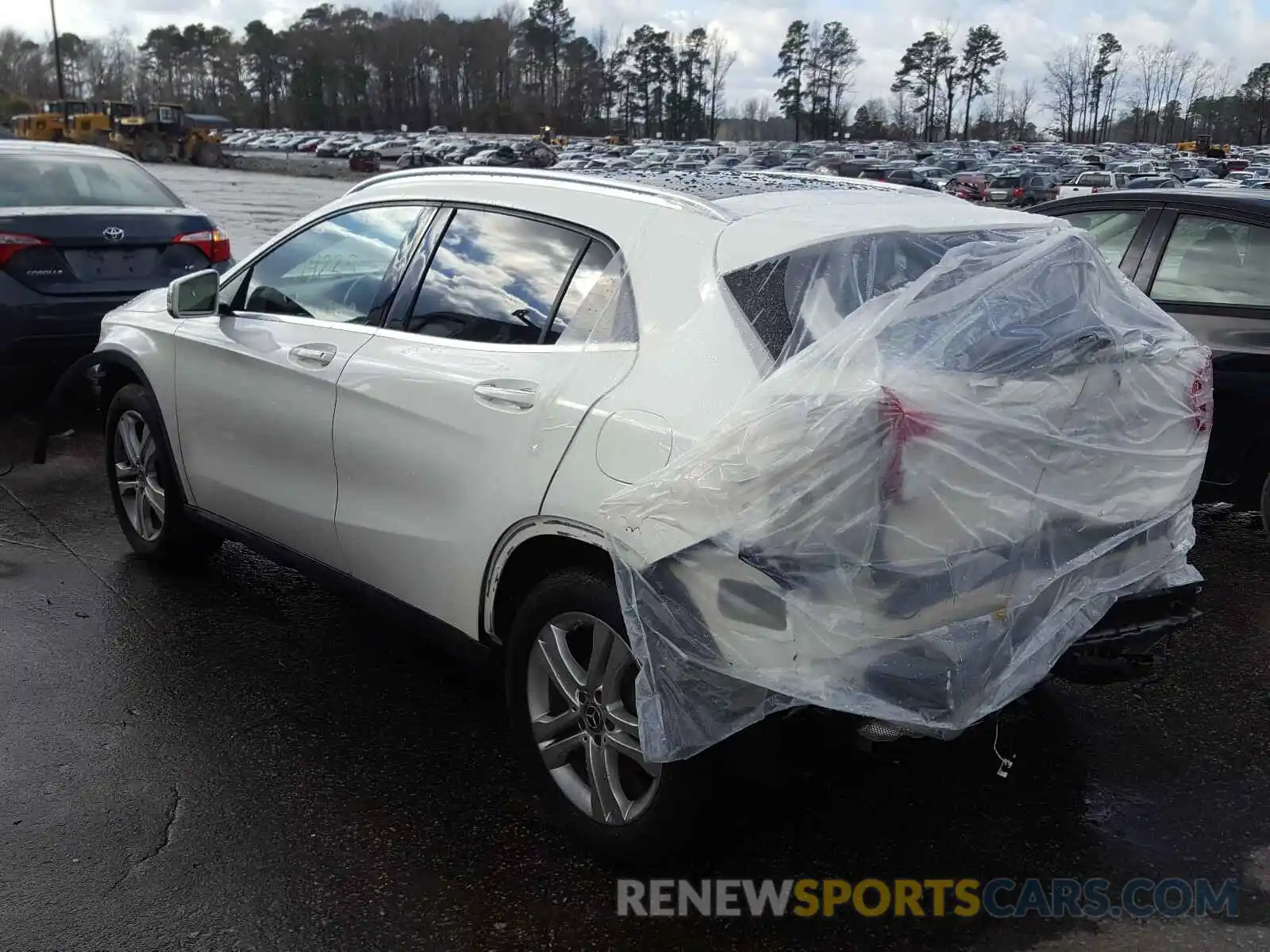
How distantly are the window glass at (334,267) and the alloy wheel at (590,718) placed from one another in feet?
4.42

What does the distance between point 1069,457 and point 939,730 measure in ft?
2.38

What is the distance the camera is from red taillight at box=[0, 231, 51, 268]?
6941mm

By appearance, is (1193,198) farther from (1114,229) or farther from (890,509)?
(890,509)

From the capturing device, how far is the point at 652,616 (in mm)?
2613

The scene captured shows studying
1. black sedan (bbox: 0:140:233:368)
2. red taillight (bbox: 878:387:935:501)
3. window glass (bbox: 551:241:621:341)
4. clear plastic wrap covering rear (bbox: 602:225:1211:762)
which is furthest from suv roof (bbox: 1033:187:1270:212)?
black sedan (bbox: 0:140:233:368)

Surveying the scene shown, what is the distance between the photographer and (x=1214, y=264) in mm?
5559

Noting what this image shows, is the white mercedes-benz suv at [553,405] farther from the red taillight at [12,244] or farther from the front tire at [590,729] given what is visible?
the red taillight at [12,244]

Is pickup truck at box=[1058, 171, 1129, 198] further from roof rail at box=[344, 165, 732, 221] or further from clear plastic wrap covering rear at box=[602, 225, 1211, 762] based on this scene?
clear plastic wrap covering rear at box=[602, 225, 1211, 762]

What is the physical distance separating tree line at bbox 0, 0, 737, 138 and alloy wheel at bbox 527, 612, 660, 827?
128237mm

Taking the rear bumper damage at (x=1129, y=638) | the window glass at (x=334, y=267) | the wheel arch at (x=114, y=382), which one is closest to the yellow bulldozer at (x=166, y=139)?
the wheel arch at (x=114, y=382)

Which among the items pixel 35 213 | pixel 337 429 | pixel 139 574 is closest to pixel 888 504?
pixel 337 429

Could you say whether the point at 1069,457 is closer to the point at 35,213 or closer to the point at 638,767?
the point at 638,767

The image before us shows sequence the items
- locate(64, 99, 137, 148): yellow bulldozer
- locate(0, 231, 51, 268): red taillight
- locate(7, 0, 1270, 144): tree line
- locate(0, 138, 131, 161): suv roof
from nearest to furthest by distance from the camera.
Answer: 1. locate(0, 231, 51, 268): red taillight
2. locate(0, 138, 131, 161): suv roof
3. locate(64, 99, 137, 148): yellow bulldozer
4. locate(7, 0, 1270, 144): tree line

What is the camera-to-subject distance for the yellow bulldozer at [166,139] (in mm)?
54125
